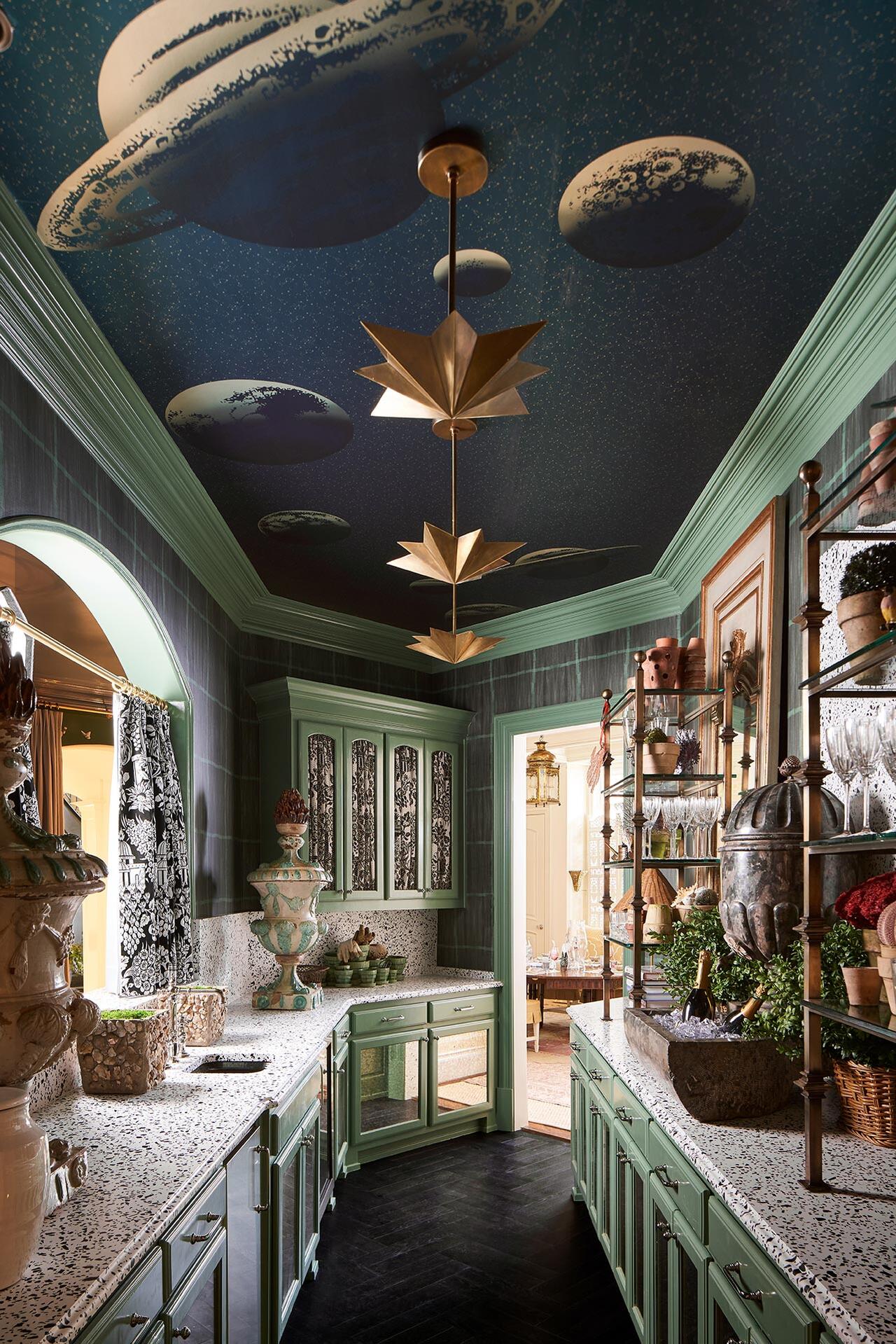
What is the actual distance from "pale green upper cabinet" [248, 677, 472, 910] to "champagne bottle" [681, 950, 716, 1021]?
2836 mm

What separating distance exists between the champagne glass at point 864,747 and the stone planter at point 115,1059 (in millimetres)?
2085

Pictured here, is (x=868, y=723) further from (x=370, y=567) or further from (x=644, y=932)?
(x=370, y=567)

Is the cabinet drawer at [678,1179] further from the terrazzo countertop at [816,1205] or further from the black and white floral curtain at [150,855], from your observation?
the black and white floral curtain at [150,855]

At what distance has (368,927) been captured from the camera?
6078 millimetres

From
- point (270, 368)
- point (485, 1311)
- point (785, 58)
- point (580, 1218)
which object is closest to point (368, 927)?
point (580, 1218)

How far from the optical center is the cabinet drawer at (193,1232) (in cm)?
195

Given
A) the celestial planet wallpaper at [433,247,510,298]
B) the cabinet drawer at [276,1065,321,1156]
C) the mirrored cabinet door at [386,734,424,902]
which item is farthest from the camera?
the mirrored cabinet door at [386,734,424,902]

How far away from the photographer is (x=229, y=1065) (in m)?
3.42

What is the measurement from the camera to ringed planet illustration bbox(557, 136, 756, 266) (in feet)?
6.51

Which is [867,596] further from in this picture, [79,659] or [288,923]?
[288,923]

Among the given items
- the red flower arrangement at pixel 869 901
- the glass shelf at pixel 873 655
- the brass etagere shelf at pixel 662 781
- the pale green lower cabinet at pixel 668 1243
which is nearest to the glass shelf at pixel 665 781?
the brass etagere shelf at pixel 662 781

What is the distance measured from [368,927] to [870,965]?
4.39m

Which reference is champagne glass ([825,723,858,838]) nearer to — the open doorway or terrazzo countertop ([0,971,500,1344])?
terrazzo countertop ([0,971,500,1344])

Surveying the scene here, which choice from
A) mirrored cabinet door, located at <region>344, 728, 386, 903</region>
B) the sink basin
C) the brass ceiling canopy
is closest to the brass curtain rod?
the brass ceiling canopy
